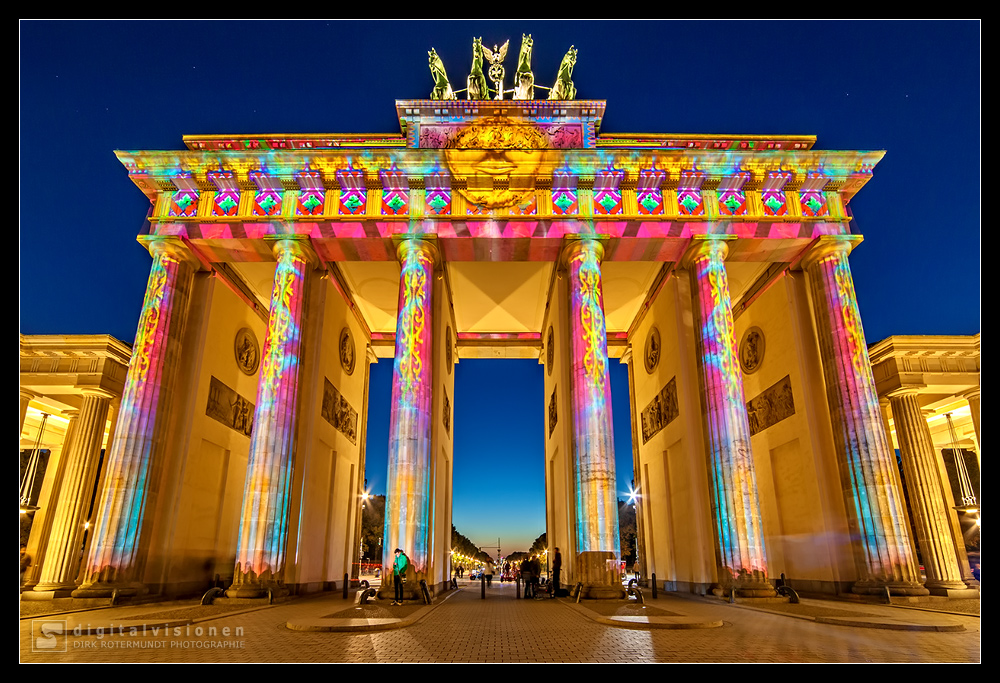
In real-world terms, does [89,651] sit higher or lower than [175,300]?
lower

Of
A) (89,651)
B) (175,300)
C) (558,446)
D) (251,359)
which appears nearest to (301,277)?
(175,300)

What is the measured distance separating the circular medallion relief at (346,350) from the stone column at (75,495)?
925 cm

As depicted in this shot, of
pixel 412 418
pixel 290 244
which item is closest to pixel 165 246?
pixel 290 244

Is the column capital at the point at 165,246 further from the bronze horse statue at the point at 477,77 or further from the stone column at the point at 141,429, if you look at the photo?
the bronze horse statue at the point at 477,77

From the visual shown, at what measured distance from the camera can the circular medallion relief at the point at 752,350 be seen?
2134 centimetres

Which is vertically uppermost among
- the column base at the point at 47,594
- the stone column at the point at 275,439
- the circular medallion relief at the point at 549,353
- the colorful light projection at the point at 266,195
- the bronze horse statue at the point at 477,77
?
the bronze horse statue at the point at 477,77

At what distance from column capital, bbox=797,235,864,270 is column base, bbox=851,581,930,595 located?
9.82 metres

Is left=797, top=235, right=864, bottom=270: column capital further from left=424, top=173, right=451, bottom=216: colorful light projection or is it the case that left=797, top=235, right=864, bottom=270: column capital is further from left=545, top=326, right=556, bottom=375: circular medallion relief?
left=424, top=173, right=451, bottom=216: colorful light projection

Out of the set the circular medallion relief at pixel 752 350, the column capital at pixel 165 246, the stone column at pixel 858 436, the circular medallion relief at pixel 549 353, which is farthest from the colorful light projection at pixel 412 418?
the circular medallion relief at pixel 752 350

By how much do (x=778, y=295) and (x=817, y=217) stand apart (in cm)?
313

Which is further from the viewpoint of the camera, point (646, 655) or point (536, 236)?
point (536, 236)
